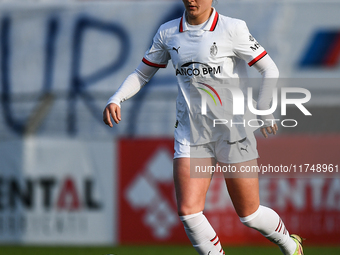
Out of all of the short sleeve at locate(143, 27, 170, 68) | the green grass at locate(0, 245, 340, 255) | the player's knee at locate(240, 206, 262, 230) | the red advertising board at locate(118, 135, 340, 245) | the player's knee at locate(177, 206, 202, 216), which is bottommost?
the green grass at locate(0, 245, 340, 255)

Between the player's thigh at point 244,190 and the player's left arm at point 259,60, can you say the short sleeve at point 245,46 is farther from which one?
the player's thigh at point 244,190

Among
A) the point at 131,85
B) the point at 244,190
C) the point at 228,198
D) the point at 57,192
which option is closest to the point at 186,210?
the point at 244,190

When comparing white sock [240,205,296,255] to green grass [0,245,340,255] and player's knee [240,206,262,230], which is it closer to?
player's knee [240,206,262,230]

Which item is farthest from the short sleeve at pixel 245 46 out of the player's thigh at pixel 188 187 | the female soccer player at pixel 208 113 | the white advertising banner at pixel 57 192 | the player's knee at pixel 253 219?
the white advertising banner at pixel 57 192

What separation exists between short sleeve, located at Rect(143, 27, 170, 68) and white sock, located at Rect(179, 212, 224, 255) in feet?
3.49

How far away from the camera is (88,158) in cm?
704

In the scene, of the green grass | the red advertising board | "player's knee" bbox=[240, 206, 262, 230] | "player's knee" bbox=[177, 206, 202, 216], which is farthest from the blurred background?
"player's knee" bbox=[177, 206, 202, 216]

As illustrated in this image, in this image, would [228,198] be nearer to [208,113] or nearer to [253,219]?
[253,219]

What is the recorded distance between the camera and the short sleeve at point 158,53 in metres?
3.52

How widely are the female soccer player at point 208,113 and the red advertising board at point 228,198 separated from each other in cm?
315

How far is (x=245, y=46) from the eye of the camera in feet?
11.0

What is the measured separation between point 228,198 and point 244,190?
333 centimetres

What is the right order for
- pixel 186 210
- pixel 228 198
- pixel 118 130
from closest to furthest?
1. pixel 186 210
2. pixel 228 198
3. pixel 118 130

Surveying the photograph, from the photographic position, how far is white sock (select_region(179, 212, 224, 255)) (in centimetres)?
333
